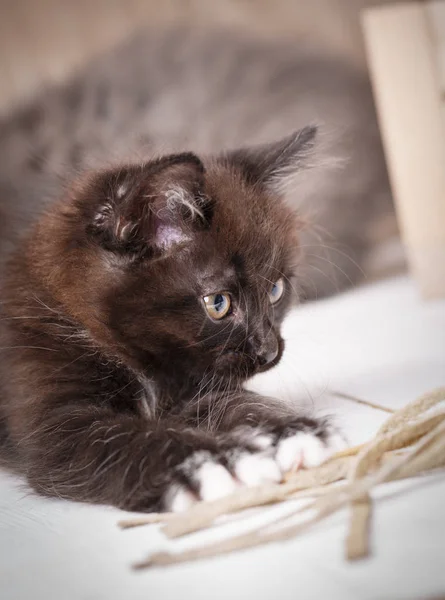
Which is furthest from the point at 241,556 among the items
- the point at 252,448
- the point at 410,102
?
the point at 410,102

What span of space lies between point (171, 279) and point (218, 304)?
0.41 feet

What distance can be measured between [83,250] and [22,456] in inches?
20.2

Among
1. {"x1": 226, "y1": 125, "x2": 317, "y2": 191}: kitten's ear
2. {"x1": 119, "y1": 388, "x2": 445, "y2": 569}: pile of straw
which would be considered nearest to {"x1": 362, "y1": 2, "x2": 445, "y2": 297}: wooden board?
{"x1": 226, "y1": 125, "x2": 317, "y2": 191}: kitten's ear

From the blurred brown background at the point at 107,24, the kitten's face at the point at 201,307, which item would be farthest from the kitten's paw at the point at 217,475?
the blurred brown background at the point at 107,24

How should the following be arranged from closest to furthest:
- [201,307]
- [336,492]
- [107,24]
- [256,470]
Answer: [336,492]
[256,470]
[201,307]
[107,24]

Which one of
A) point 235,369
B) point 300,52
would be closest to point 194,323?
point 235,369

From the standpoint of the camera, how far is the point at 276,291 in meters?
2.04

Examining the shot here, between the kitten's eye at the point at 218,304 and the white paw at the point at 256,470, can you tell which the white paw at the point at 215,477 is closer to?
the white paw at the point at 256,470

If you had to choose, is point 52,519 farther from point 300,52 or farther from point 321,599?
point 300,52

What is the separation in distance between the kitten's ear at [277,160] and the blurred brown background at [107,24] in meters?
2.03

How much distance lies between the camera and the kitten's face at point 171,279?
68.3 inches

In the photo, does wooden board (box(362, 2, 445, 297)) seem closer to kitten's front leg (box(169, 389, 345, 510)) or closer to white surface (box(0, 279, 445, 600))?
white surface (box(0, 279, 445, 600))

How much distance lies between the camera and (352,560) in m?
1.13

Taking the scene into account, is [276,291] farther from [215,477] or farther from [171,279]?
[215,477]
